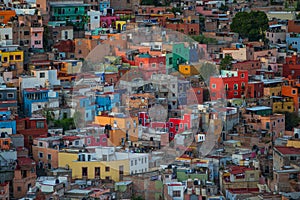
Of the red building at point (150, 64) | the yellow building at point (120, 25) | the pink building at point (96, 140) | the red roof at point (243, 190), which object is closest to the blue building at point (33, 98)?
the pink building at point (96, 140)

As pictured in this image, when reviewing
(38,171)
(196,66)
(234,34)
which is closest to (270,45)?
(234,34)

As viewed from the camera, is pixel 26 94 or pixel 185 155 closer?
pixel 185 155

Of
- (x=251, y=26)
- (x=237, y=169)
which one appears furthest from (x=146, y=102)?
(x=251, y=26)

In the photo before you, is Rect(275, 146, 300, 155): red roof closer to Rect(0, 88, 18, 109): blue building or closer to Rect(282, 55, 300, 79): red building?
Rect(0, 88, 18, 109): blue building

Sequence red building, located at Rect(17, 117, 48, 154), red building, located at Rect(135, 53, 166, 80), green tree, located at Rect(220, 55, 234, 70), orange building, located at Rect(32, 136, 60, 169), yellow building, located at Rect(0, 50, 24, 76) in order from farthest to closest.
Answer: green tree, located at Rect(220, 55, 234, 70) < red building, located at Rect(135, 53, 166, 80) < yellow building, located at Rect(0, 50, 24, 76) < red building, located at Rect(17, 117, 48, 154) < orange building, located at Rect(32, 136, 60, 169)

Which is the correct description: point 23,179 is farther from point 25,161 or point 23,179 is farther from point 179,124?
point 179,124

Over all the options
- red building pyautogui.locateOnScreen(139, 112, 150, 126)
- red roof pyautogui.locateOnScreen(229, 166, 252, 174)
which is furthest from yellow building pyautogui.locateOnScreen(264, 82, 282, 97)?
red roof pyautogui.locateOnScreen(229, 166, 252, 174)

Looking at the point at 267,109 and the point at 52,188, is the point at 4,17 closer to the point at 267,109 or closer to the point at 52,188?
the point at 267,109
